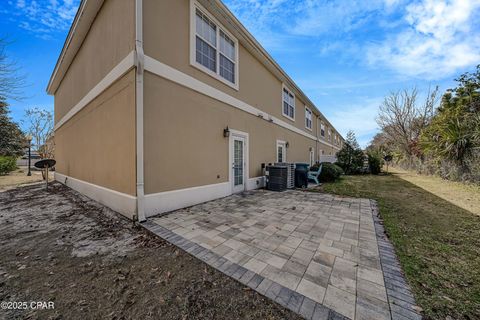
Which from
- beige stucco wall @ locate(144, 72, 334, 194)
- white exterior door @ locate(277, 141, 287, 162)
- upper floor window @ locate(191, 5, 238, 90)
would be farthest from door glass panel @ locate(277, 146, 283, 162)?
upper floor window @ locate(191, 5, 238, 90)

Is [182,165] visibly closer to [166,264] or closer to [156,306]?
[166,264]

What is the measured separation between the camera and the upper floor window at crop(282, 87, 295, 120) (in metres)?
10.7

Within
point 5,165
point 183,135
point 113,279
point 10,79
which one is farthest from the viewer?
point 5,165

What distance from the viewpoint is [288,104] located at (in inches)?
440

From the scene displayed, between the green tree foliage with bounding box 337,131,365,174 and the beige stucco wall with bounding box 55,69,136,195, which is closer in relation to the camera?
the beige stucco wall with bounding box 55,69,136,195

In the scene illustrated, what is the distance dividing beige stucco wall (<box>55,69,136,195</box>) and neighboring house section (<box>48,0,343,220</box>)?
0.03 m

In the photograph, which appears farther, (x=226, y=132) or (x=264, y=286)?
(x=226, y=132)

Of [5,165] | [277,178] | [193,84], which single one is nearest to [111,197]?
[193,84]

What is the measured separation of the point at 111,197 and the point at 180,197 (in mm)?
1748

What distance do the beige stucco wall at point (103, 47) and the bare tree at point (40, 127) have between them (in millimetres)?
16917

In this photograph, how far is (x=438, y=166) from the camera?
10102 millimetres

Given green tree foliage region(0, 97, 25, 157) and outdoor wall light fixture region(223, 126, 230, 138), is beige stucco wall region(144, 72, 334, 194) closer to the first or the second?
outdoor wall light fixture region(223, 126, 230, 138)

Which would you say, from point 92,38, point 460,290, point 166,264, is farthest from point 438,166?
point 92,38

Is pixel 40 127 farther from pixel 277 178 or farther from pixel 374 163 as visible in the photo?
pixel 374 163
